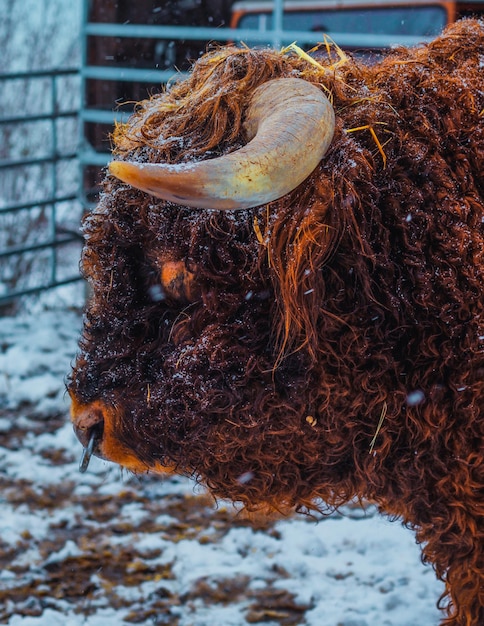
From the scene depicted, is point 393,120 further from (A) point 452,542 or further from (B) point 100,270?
(A) point 452,542

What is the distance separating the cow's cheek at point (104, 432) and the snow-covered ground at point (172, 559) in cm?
47

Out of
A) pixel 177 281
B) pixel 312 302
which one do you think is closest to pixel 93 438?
pixel 177 281

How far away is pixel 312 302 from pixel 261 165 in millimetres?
532

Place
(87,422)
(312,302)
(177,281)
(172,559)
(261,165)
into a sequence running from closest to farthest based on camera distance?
(261,165), (312,302), (177,281), (87,422), (172,559)

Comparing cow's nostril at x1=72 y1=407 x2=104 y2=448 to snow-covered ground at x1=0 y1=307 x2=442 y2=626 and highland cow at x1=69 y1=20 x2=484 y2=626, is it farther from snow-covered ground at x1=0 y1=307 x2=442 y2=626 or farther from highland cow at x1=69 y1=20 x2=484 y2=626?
snow-covered ground at x1=0 y1=307 x2=442 y2=626

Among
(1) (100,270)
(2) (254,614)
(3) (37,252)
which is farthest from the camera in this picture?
(3) (37,252)

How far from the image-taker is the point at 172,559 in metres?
4.01

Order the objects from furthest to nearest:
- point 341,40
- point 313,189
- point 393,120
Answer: point 341,40
point 393,120
point 313,189

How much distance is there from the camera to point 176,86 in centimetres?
269

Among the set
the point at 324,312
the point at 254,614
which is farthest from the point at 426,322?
the point at 254,614

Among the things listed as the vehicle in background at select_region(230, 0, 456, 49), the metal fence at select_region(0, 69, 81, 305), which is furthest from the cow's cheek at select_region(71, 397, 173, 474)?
the metal fence at select_region(0, 69, 81, 305)

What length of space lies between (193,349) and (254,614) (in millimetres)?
1796

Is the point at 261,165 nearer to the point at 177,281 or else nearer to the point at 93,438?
the point at 177,281

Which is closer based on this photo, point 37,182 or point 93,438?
point 93,438
